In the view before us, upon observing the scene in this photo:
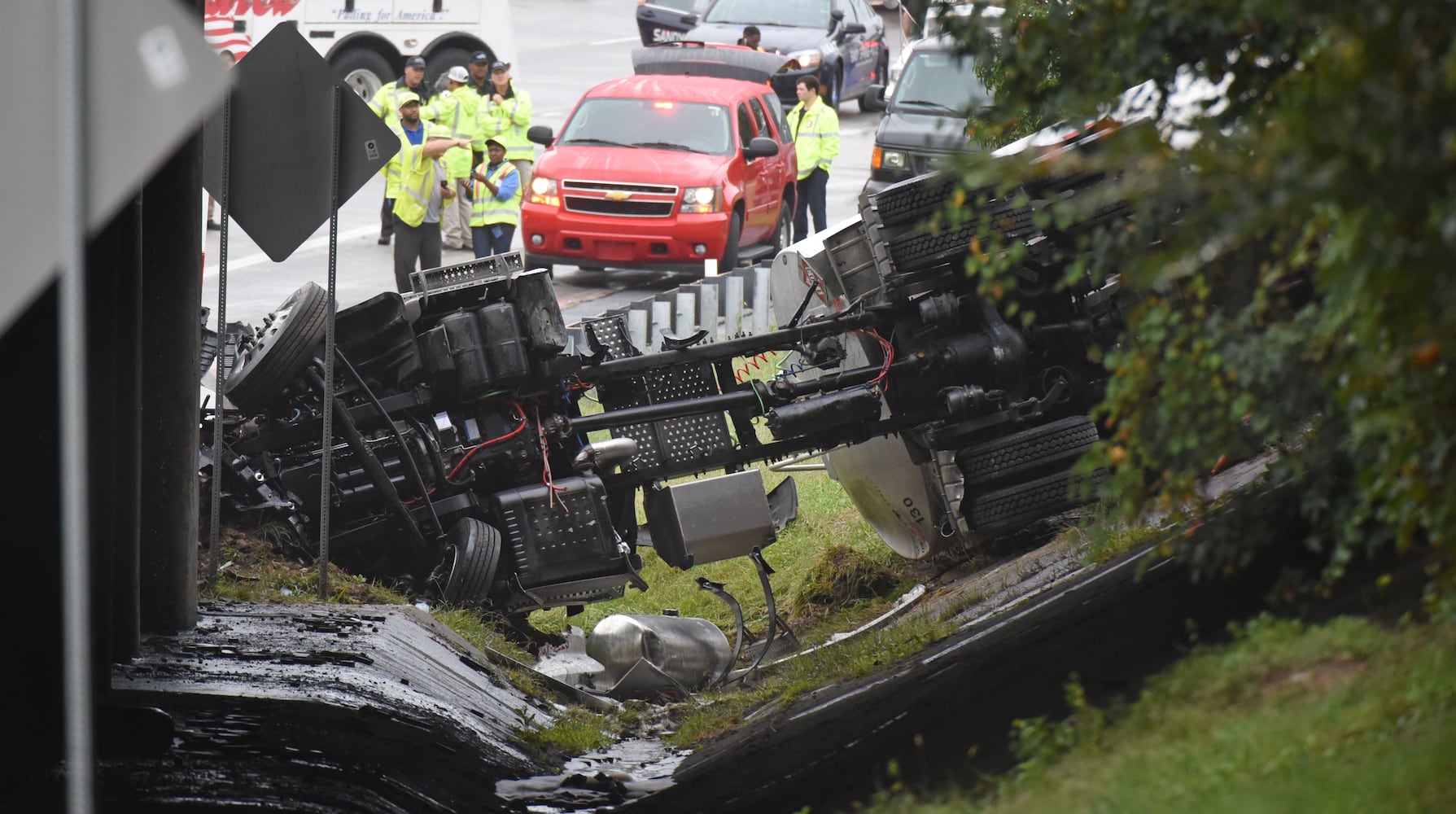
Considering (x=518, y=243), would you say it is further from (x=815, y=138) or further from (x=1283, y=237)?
(x=1283, y=237)

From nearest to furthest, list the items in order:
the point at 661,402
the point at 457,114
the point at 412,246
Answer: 1. the point at 661,402
2. the point at 412,246
3. the point at 457,114

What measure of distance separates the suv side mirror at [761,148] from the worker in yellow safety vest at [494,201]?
261 centimetres

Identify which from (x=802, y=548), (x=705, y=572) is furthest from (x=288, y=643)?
(x=802, y=548)

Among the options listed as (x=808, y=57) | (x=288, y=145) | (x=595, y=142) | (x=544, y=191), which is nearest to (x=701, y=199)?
(x=595, y=142)

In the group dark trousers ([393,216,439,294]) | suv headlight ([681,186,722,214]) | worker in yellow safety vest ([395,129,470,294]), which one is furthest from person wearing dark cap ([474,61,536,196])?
suv headlight ([681,186,722,214])

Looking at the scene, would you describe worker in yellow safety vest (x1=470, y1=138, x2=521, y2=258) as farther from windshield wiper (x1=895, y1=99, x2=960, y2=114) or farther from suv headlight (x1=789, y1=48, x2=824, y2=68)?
suv headlight (x1=789, y1=48, x2=824, y2=68)

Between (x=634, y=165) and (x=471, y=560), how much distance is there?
9.16 metres

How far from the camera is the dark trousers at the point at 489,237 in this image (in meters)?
15.9

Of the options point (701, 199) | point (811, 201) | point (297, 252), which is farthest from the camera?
point (297, 252)

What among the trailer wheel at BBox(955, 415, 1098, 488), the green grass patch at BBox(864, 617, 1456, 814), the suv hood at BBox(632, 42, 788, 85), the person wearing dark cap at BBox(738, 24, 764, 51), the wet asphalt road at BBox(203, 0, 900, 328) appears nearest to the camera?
the green grass patch at BBox(864, 617, 1456, 814)

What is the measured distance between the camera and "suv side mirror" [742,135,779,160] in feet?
55.1

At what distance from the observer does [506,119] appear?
16.6 m

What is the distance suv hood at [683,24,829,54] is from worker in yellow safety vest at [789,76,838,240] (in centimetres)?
659

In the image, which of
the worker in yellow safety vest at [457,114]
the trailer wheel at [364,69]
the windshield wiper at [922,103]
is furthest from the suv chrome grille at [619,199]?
the trailer wheel at [364,69]
